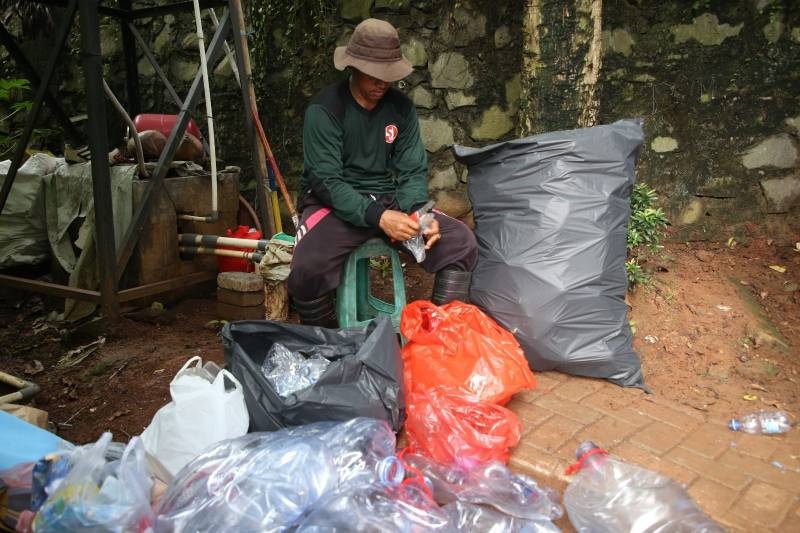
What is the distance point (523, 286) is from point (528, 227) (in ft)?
0.90

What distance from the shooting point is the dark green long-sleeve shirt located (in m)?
2.83

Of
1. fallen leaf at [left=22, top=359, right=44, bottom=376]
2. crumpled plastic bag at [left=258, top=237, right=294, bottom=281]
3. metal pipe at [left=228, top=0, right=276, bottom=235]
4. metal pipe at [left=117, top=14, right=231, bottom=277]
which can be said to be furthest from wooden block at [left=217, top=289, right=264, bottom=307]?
fallen leaf at [left=22, top=359, right=44, bottom=376]

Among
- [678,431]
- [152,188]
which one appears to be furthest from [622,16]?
[152,188]

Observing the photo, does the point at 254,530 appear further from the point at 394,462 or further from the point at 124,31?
the point at 124,31

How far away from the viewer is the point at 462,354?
8.57 feet

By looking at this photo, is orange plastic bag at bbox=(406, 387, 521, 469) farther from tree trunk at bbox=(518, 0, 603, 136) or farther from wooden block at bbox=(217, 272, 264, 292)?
tree trunk at bbox=(518, 0, 603, 136)

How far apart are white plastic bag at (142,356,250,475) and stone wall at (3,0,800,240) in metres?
2.51

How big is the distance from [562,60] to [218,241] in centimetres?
A: 223

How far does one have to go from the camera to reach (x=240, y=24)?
394cm

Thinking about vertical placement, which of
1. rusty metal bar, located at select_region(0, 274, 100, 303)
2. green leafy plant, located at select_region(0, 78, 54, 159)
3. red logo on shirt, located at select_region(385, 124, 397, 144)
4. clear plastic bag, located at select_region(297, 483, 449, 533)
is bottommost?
rusty metal bar, located at select_region(0, 274, 100, 303)

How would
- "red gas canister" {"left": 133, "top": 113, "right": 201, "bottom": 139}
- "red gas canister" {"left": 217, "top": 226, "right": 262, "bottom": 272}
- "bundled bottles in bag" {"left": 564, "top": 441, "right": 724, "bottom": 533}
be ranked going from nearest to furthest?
1. "bundled bottles in bag" {"left": 564, "top": 441, "right": 724, "bottom": 533}
2. "red gas canister" {"left": 217, "top": 226, "right": 262, "bottom": 272}
3. "red gas canister" {"left": 133, "top": 113, "right": 201, "bottom": 139}

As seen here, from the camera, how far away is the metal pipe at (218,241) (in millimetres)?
3744

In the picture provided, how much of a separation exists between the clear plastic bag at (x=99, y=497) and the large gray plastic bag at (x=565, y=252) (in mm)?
1640

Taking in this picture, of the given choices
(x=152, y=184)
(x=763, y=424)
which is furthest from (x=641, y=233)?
(x=152, y=184)
